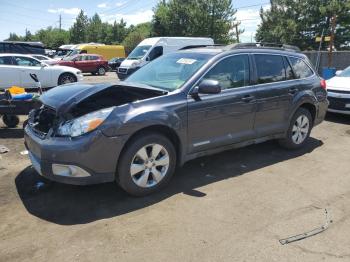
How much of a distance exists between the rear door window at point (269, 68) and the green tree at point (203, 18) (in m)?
39.4

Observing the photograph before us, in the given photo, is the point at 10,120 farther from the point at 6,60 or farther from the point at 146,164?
the point at 6,60

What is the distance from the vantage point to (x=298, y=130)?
6.43 m

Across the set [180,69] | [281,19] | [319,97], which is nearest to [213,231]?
[180,69]

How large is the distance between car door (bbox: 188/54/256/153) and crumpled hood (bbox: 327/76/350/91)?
463 cm

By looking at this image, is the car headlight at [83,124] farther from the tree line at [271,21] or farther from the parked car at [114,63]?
the tree line at [271,21]

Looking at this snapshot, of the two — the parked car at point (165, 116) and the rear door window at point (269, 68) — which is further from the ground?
the rear door window at point (269, 68)

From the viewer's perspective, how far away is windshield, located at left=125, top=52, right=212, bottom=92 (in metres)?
5.01

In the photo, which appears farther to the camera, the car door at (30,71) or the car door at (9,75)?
the car door at (30,71)

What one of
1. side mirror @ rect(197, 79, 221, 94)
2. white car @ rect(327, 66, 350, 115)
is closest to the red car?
white car @ rect(327, 66, 350, 115)

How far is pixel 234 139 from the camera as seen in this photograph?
5375 mm

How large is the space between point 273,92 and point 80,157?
3.14 meters

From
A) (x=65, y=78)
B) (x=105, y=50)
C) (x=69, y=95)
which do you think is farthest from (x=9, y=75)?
(x=105, y=50)

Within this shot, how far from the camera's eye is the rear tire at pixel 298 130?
20.6 ft

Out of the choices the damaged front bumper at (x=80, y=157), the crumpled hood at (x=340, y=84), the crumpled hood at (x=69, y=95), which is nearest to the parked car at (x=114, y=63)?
the crumpled hood at (x=340, y=84)
